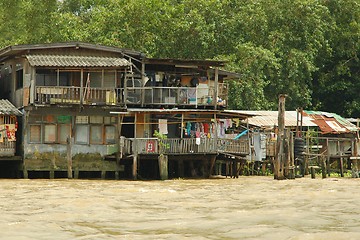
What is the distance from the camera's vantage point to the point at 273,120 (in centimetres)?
4062

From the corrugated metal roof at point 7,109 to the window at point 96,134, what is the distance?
303 centimetres

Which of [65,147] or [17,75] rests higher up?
[17,75]

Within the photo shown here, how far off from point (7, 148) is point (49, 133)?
1.83 metres

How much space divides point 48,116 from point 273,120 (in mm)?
12431

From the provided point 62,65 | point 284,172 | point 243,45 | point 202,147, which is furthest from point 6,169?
point 243,45

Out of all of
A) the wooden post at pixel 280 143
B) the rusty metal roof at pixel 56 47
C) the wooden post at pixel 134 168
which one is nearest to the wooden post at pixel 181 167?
the wooden post at pixel 134 168

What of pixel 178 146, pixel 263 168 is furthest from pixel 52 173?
pixel 263 168

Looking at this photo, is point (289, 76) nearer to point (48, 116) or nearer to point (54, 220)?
point (48, 116)

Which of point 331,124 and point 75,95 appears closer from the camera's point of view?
point 75,95

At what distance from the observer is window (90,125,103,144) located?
33531 millimetres

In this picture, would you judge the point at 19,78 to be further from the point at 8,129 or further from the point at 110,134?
the point at 110,134

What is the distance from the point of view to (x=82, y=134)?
110 ft

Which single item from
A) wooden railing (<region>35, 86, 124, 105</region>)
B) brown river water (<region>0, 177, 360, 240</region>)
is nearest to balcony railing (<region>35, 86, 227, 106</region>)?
wooden railing (<region>35, 86, 124, 105</region>)

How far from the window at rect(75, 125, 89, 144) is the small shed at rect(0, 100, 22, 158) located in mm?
2433
